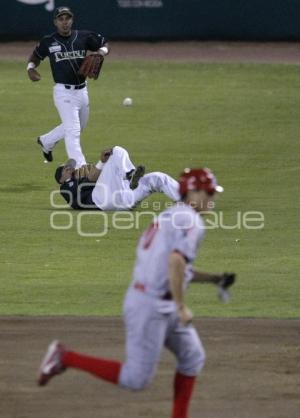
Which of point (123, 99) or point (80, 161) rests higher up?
point (80, 161)

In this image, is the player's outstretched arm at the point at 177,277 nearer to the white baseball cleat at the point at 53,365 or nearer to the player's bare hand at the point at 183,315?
the player's bare hand at the point at 183,315

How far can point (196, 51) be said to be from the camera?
3244 centimetres

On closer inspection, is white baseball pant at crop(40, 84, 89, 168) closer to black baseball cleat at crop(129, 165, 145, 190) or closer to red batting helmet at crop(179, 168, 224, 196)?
black baseball cleat at crop(129, 165, 145, 190)

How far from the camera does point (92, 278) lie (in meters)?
14.3

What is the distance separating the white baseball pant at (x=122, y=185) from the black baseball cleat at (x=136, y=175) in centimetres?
5

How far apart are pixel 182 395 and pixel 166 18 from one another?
2349 cm

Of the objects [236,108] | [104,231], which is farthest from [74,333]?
[236,108]

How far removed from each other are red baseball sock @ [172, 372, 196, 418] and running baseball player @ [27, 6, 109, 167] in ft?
33.6

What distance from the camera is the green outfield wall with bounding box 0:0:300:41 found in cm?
3155

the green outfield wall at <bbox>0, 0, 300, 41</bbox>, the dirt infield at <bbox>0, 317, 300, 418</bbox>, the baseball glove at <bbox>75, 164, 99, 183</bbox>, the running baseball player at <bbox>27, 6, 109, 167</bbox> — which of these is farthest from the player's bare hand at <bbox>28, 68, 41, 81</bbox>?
the green outfield wall at <bbox>0, 0, 300, 41</bbox>

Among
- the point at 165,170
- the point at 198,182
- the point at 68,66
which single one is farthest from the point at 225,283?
the point at 165,170

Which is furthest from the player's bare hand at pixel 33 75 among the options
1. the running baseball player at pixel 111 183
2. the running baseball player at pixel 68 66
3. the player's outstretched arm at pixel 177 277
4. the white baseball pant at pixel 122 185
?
the player's outstretched arm at pixel 177 277

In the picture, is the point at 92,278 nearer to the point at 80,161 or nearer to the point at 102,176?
the point at 102,176

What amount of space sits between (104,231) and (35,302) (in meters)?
3.63
